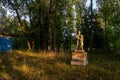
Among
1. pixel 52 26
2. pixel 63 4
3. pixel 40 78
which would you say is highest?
pixel 63 4

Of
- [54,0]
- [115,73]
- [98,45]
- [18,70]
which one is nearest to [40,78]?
[18,70]

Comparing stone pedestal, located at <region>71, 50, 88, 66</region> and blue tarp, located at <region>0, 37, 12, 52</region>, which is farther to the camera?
blue tarp, located at <region>0, 37, 12, 52</region>

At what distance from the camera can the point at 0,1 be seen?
116 ft

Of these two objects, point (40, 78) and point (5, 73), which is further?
point (5, 73)

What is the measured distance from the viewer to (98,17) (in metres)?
45.8

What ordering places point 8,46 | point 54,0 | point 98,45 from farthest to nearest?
point 98,45 → point 54,0 → point 8,46

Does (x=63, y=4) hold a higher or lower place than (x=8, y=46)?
higher

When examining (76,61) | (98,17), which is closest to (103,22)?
(98,17)

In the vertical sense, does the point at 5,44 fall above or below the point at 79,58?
above

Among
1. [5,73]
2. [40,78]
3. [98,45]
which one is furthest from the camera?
[98,45]

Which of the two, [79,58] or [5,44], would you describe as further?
[5,44]

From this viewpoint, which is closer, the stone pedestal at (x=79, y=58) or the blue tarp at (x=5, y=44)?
the stone pedestal at (x=79, y=58)

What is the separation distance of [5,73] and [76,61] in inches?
206

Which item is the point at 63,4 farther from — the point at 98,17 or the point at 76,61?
the point at 76,61
